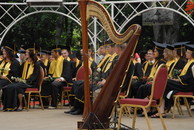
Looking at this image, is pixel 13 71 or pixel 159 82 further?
pixel 13 71

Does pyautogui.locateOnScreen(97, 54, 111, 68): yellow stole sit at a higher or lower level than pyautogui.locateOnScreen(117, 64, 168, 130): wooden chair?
higher

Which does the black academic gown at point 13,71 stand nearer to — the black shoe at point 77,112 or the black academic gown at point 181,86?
the black shoe at point 77,112

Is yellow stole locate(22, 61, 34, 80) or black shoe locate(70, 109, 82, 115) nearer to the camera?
black shoe locate(70, 109, 82, 115)

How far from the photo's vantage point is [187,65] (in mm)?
11086

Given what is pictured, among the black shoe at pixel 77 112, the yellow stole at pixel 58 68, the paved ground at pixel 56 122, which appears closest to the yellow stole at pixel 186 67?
the paved ground at pixel 56 122

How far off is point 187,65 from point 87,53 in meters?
5.22

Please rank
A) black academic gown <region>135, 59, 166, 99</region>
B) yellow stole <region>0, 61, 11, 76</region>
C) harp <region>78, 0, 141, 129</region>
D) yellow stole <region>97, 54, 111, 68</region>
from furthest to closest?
yellow stole <region>0, 61, 11, 76</region>
black academic gown <region>135, 59, 166, 99</region>
yellow stole <region>97, 54, 111, 68</region>
harp <region>78, 0, 141, 129</region>

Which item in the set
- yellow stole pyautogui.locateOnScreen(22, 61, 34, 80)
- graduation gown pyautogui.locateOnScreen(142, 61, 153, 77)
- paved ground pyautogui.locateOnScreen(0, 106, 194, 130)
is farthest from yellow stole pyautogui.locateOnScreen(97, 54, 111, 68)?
yellow stole pyautogui.locateOnScreen(22, 61, 34, 80)

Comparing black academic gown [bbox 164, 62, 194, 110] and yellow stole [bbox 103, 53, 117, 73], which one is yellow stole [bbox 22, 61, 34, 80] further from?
yellow stole [bbox 103, 53, 117, 73]

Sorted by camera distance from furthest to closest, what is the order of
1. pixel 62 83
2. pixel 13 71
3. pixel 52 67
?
pixel 52 67 < pixel 62 83 < pixel 13 71

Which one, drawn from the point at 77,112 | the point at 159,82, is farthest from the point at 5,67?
the point at 159,82

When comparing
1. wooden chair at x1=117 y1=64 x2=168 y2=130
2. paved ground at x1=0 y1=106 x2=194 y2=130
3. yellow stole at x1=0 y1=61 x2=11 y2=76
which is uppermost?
yellow stole at x1=0 y1=61 x2=11 y2=76

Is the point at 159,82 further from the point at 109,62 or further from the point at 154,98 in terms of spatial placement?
the point at 109,62

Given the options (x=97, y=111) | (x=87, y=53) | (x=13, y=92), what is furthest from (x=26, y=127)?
(x=13, y=92)
